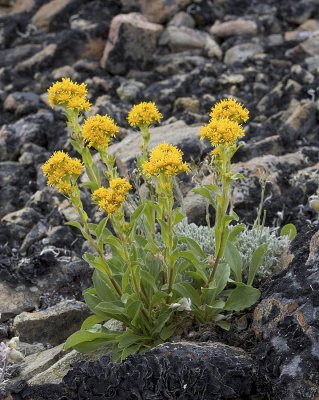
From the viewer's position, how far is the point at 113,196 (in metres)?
4.14

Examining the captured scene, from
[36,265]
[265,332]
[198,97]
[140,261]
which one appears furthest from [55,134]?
[265,332]

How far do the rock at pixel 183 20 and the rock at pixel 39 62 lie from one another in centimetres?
183

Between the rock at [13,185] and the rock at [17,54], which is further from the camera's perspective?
the rock at [17,54]

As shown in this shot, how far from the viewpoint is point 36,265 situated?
675 centimetres

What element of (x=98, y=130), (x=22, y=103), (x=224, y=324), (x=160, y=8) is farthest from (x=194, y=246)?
(x=160, y=8)

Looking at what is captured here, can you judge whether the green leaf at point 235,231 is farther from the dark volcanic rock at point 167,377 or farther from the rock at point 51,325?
the rock at point 51,325

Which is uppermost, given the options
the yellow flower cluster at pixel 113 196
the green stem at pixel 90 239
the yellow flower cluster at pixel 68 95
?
the yellow flower cluster at pixel 68 95

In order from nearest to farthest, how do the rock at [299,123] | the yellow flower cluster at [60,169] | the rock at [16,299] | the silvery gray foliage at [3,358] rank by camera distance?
the yellow flower cluster at [60,169] → the silvery gray foliage at [3,358] → the rock at [16,299] → the rock at [299,123]

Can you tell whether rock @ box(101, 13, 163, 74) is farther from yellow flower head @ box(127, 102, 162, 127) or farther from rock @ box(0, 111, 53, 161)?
yellow flower head @ box(127, 102, 162, 127)

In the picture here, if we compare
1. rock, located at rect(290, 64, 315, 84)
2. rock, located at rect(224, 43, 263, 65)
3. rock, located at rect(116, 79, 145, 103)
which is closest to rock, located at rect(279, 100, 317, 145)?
rock, located at rect(290, 64, 315, 84)

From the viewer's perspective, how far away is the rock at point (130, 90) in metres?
10.1

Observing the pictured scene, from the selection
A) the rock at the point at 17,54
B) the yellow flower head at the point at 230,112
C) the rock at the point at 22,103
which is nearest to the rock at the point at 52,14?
the rock at the point at 17,54

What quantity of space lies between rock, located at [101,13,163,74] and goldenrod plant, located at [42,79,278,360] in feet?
20.3

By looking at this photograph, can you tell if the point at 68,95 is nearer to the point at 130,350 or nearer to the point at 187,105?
the point at 130,350
